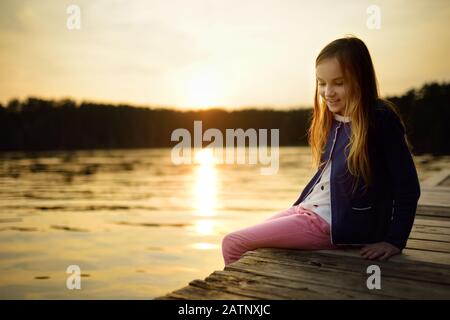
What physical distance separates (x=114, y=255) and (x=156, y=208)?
5.56 meters

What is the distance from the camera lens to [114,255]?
787 cm

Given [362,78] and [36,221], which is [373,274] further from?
[36,221]

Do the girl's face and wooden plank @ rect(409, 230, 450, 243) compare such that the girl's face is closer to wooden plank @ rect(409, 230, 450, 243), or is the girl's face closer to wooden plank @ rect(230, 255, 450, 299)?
wooden plank @ rect(230, 255, 450, 299)

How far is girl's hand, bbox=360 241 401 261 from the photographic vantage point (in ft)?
8.35

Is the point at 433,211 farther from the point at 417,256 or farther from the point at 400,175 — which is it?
the point at 400,175

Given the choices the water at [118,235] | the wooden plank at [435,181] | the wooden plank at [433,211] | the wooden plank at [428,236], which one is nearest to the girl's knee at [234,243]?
the wooden plank at [428,236]

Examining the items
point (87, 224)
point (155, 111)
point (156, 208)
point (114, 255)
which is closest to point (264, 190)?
point (156, 208)

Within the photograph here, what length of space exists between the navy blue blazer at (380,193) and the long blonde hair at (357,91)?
5cm

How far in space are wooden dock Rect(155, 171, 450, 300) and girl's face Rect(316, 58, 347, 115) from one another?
0.95 m

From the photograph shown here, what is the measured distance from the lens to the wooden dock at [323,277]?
2.04 metres

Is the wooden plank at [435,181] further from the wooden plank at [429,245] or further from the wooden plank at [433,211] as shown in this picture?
the wooden plank at [429,245]

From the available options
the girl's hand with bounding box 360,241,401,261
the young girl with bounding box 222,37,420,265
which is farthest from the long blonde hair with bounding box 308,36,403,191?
the girl's hand with bounding box 360,241,401,261

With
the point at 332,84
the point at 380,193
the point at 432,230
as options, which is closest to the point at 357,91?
the point at 332,84

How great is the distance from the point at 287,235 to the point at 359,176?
23.3 inches
